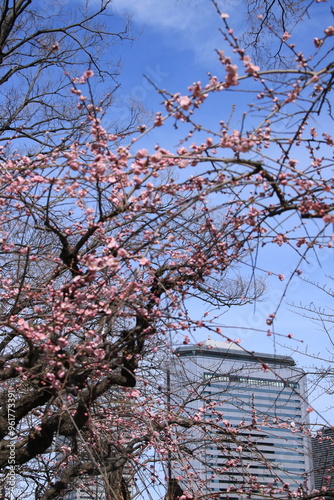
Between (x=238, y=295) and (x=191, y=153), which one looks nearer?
(x=191, y=153)

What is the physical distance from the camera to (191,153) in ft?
10.9

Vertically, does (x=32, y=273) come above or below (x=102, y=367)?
above

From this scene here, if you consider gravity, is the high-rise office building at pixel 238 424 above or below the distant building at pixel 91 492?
above

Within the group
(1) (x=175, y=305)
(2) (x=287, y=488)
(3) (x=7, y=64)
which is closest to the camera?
(1) (x=175, y=305)

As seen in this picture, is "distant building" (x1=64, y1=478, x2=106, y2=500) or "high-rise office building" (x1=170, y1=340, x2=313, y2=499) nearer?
"high-rise office building" (x1=170, y1=340, x2=313, y2=499)

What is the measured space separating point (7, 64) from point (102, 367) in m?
5.64

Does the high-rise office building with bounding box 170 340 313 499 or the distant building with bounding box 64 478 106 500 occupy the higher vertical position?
the high-rise office building with bounding box 170 340 313 499

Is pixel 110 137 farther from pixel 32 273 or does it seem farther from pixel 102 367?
pixel 32 273

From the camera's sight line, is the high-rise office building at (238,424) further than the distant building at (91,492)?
No

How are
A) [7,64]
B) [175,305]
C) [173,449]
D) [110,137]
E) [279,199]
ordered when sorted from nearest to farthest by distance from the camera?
1. [279,199]
2. [110,137]
3. [175,305]
4. [173,449]
5. [7,64]

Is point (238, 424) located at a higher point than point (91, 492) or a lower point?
higher

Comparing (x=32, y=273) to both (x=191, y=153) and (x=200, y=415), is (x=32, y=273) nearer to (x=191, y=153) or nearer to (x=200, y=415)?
(x=200, y=415)

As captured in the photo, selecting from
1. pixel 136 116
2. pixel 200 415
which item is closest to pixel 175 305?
pixel 200 415

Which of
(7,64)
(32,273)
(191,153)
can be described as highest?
(7,64)
